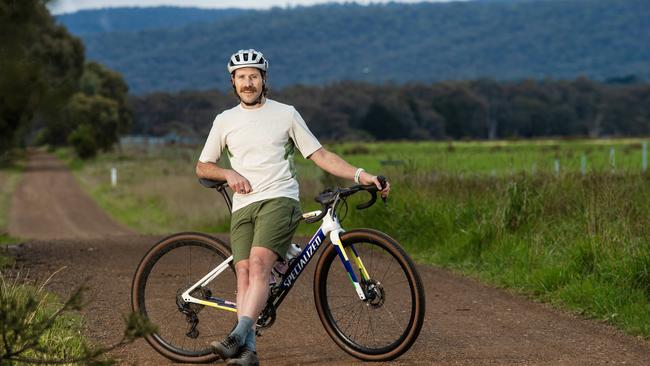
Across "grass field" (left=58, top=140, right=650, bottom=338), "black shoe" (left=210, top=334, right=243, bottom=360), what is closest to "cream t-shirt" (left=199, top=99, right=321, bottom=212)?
"black shoe" (left=210, top=334, right=243, bottom=360)

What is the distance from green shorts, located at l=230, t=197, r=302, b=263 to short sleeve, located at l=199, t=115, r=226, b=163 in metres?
0.36

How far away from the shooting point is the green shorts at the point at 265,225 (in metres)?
6.06

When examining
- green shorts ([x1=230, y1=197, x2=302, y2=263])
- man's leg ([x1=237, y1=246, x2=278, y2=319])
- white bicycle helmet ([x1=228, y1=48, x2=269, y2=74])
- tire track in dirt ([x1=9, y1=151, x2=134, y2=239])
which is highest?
white bicycle helmet ([x1=228, y1=48, x2=269, y2=74])

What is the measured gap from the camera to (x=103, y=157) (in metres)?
80.3

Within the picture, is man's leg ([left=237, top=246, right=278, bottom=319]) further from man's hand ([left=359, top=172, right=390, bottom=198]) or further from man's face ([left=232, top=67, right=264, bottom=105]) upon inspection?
man's face ([left=232, top=67, right=264, bottom=105])

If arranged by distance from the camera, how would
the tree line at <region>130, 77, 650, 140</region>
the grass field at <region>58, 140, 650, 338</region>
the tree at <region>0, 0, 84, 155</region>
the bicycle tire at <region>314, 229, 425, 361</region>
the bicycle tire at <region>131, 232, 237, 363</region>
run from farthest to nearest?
the tree line at <region>130, 77, 650, 140</region> → the tree at <region>0, 0, 84, 155</region> → the grass field at <region>58, 140, 650, 338</region> → the bicycle tire at <region>131, 232, 237, 363</region> → the bicycle tire at <region>314, 229, 425, 361</region>

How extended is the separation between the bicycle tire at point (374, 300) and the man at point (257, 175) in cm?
34

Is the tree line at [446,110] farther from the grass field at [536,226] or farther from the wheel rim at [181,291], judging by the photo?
the wheel rim at [181,291]

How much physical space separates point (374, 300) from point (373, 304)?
25 mm

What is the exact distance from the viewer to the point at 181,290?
6.58 m

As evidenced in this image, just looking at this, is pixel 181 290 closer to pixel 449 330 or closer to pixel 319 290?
pixel 319 290

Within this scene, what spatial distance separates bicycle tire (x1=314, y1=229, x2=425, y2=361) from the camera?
6086 mm

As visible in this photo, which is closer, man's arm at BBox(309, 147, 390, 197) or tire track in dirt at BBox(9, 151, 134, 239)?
man's arm at BBox(309, 147, 390, 197)

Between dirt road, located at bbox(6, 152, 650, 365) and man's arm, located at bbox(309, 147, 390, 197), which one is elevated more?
man's arm, located at bbox(309, 147, 390, 197)
